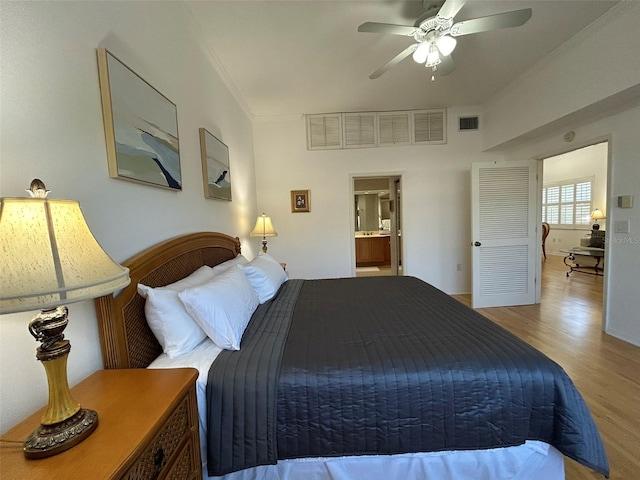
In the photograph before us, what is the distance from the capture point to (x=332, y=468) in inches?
45.4

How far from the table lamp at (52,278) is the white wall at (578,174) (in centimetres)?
807

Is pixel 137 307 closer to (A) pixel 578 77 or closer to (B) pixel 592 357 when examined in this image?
(B) pixel 592 357

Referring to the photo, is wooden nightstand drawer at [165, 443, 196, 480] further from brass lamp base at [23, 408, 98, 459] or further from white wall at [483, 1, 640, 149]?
white wall at [483, 1, 640, 149]

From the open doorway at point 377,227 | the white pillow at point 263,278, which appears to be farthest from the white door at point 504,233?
the white pillow at point 263,278

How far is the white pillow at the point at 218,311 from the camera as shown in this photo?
1.28 metres

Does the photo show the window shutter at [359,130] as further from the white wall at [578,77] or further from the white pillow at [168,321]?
the white pillow at [168,321]

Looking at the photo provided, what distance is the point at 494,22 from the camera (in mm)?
1785

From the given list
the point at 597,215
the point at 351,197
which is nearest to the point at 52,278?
the point at 351,197

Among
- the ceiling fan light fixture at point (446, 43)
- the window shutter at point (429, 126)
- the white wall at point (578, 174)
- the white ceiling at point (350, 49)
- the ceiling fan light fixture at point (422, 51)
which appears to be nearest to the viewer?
the ceiling fan light fixture at point (446, 43)

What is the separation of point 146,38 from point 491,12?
2584 mm

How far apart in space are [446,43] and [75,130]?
7.38 feet

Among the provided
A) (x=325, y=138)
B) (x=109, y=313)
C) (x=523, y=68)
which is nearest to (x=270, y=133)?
(x=325, y=138)

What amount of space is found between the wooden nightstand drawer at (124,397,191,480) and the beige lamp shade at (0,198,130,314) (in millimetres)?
457

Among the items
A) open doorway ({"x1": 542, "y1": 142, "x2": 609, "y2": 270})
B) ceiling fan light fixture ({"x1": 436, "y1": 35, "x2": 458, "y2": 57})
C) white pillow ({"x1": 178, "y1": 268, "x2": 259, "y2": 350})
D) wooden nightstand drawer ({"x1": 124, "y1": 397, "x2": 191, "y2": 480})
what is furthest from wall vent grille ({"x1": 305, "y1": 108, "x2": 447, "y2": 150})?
open doorway ({"x1": 542, "y1": 142, "x2": 609, "y2": 270})
